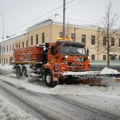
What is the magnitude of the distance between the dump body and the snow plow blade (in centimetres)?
426

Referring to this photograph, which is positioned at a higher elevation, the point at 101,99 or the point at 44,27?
the point at 44,27

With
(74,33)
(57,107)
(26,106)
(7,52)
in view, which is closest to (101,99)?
(57,107)

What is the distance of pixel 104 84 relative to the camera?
16312 mm

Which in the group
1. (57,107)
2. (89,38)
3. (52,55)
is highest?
(89,38)

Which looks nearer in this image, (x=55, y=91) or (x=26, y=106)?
(x=26, y=106)

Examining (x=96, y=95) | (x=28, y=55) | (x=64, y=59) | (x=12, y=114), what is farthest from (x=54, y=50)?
(x=12, y=114)

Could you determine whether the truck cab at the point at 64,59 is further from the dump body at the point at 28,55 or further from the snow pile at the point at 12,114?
the snow pile at the point at 12,114

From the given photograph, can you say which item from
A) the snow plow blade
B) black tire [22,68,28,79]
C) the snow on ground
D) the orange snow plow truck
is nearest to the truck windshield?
the orange snow plow truck

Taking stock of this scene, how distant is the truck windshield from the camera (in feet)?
56.2

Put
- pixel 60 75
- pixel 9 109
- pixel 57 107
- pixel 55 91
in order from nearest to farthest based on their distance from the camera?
pixel 9 109 < pixel 57 107 < pixel 55 91 < pixel 60 75

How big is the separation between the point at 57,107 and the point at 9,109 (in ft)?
5.52

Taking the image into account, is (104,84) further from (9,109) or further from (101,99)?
(9,109)

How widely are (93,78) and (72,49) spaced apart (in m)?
2.27

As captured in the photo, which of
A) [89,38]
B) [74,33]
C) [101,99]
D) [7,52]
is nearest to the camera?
[101,99]
